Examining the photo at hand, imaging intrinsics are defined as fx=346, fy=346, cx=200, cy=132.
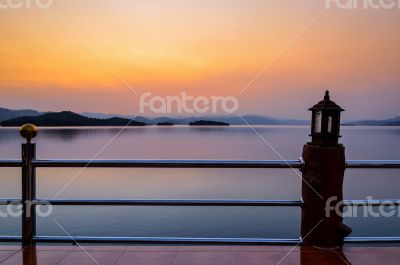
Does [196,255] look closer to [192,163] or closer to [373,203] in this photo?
[192,163]

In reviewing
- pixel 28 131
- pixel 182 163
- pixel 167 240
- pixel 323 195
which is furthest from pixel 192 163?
pixel 28 131

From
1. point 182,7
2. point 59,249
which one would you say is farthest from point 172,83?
point 59,249

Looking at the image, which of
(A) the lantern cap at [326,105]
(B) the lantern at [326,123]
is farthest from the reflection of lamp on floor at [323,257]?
(A) the lantern cap at [326,105]

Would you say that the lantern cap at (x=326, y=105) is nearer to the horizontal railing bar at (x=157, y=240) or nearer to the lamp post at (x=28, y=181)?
the horizontal railing bar at (x=157, y=240)

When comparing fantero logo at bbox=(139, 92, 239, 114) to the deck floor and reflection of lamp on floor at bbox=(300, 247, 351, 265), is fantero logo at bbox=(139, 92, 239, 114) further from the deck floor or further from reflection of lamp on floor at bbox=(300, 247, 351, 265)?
reflection of lamp on floor at bbox=(300, 247, 351, 265)

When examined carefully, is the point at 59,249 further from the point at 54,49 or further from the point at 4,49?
the point at 54,49

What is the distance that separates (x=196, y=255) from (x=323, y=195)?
1202 millimetres

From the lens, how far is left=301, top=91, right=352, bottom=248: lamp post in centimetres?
Result: 299

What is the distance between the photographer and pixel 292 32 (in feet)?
43.5

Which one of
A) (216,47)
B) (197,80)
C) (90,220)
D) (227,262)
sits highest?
(216,47)

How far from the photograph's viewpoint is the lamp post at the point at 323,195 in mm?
2990

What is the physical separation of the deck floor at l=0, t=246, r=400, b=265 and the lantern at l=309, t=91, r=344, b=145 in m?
0.98

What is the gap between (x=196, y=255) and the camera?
9.48 ft

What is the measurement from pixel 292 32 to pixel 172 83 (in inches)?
216
